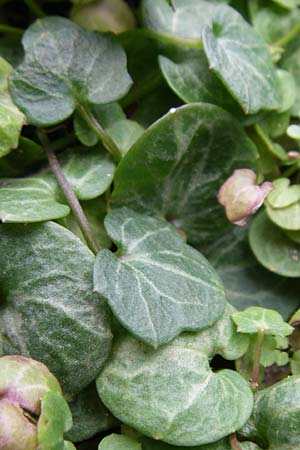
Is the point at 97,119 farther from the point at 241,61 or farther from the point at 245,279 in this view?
the point at 245,279

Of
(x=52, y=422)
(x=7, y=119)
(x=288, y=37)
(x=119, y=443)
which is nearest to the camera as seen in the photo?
(x=52, y=422)

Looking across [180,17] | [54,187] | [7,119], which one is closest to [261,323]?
[54,187]

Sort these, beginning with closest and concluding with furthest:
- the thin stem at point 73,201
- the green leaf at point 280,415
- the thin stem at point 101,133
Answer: the green leaf at point 280,415
the thin stem at point 73,201
the thin stem at point 101,133

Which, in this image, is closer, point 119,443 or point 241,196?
point 119,443

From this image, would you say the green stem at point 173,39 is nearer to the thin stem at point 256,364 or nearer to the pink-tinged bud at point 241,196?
the pink-tinged bud at point 241,196

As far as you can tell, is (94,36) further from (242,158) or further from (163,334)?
(163,334)

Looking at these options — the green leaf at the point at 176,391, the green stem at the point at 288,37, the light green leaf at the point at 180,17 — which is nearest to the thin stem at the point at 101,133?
the light green leaf at the point at 180,17
